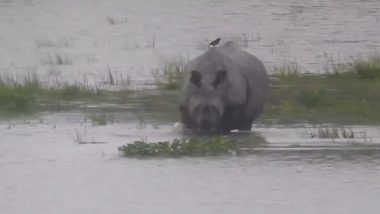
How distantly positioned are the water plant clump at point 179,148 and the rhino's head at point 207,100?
4.51 ft

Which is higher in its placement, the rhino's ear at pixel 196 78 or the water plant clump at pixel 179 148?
the rhino's ear at pixel 196 78

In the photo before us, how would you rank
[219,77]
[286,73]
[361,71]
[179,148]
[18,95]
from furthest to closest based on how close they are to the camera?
1. [286,73]
2. [361,71]
3. [18,95]
4. [219,77]
5. [179,148]

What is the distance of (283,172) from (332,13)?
101 feet

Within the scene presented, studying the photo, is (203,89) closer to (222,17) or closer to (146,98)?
(146,98)

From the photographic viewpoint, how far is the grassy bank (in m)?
20.2

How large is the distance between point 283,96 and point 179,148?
7079 millimetres

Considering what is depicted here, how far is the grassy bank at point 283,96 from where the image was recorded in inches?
797

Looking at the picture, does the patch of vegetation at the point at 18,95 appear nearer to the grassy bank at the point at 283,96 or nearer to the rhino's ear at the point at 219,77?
the grassy bank at the point at 283,96

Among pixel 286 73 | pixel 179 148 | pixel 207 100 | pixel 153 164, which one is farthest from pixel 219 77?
pixel 286 73

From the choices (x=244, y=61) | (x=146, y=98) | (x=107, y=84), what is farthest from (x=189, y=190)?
(x=107, y=84)

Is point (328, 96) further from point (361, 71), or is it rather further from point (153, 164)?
point (153, 164)

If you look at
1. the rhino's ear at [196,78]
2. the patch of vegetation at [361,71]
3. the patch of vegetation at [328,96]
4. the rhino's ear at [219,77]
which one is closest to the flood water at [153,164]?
the rhino's ear at [196,78]

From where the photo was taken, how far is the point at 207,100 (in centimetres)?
1753

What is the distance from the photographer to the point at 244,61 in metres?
18.8
